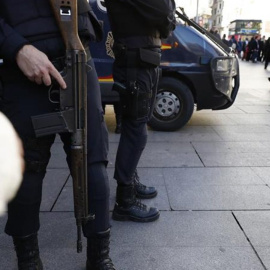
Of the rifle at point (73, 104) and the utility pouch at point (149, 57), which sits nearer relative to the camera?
the rifle at point (73, 104)

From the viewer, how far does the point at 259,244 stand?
2.24m

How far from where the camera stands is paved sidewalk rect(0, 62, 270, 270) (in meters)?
2.10

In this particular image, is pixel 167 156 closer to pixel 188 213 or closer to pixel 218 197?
pixel 218 197

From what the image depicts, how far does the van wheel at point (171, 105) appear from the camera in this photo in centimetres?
493

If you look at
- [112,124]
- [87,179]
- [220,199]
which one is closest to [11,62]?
[87,179]

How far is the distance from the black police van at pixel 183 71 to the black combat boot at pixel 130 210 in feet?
8.33

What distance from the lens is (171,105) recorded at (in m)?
4.98

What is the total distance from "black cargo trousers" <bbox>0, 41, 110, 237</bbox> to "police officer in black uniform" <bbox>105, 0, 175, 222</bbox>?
0.61 metres

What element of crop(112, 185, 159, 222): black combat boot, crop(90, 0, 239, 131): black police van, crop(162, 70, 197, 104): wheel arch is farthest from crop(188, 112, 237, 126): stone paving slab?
crop(112, 185, 159, 222): black combat boot

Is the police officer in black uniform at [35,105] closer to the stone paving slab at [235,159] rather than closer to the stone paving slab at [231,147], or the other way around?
the stone paving slab at [235,159]

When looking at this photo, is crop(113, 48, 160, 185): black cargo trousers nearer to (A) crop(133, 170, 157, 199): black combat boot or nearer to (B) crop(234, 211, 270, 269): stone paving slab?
(A) crop(133, 170, 157, 199): black combat boot

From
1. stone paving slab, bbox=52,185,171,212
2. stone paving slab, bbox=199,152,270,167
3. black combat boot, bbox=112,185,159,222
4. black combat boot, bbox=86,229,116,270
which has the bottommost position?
stone paving slab, bbox=199,152,270,167

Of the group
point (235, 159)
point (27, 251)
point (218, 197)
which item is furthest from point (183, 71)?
point (27, 251)

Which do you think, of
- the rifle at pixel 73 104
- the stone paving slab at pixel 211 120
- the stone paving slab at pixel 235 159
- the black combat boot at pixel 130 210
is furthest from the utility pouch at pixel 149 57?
the stone paving slab at pixel 211 120
